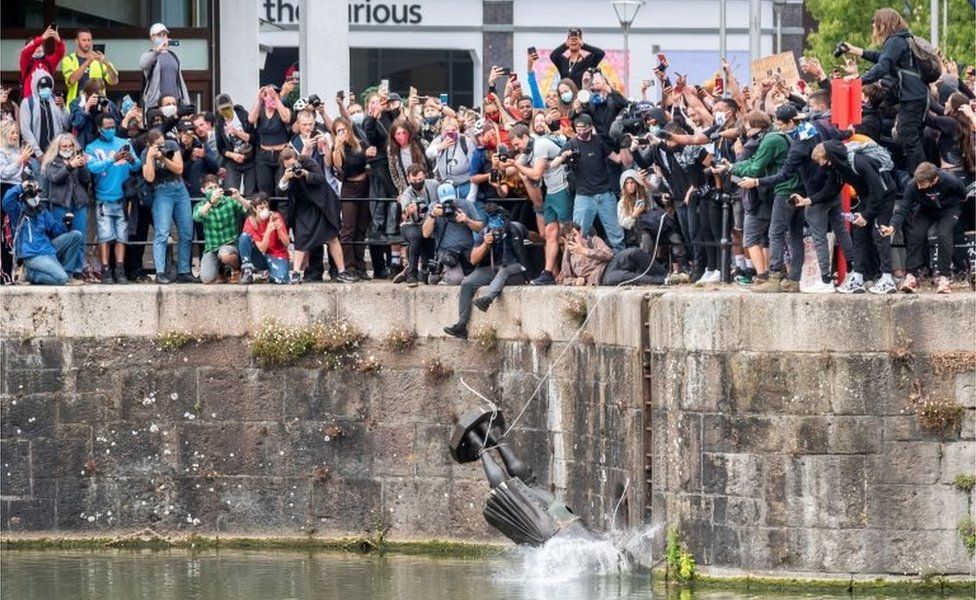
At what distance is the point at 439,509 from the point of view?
23422mm

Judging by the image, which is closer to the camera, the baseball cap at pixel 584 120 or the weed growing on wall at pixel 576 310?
the weed growing on wall at pixel 576 310

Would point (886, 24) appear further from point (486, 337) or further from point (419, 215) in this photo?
point (419, 215)

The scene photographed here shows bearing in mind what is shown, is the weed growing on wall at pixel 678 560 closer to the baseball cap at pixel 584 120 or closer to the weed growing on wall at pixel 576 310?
the weed growing on wall at pixel 576 310

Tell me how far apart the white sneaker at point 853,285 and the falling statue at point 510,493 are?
3.32 meters

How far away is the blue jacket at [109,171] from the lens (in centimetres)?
2423

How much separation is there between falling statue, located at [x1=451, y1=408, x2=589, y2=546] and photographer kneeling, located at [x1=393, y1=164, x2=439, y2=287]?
208 cm

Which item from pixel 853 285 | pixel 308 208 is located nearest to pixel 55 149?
pixel 308 208

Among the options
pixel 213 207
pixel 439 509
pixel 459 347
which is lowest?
pixel 439 509

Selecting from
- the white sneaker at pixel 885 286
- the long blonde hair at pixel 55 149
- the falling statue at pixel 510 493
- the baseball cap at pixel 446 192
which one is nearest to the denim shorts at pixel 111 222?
the long blonde hair at pixel 55 149

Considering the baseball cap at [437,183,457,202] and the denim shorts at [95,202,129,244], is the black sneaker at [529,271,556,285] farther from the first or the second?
the denim shorts at [95,202,129,244]

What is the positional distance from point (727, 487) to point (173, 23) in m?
13.4

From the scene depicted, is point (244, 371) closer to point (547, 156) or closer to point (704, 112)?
point (547, 156)

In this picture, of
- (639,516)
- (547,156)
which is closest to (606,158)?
(547,156)

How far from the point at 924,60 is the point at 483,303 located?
16.8ft
